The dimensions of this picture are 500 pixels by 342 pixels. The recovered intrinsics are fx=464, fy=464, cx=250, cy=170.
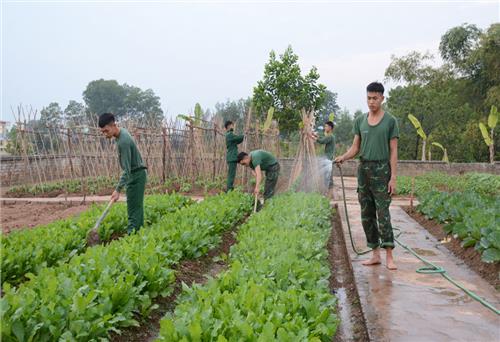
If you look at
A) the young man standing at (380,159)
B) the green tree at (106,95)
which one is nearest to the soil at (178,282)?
the young man standing at (380,159)

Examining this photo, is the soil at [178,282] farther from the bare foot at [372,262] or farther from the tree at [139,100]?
the tree at [139,100]

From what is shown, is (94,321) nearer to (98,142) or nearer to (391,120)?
(391,120)

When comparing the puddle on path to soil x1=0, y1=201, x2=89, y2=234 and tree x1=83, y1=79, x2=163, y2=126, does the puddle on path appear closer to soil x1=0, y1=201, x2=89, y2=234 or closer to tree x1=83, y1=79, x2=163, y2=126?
soil x1=0, y1=201, x2=89, y2=234

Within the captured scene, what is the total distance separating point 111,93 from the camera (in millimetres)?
70625

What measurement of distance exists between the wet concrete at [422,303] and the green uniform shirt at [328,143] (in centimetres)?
533

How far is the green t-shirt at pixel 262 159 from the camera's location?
9164 millimetres

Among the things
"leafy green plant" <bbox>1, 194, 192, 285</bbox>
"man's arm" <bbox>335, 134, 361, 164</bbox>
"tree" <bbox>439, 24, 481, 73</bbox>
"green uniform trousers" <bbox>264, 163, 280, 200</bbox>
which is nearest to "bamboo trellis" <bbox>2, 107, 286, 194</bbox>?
"green uniform trousers" <bbox>264, 163, 280, 200</bbox>

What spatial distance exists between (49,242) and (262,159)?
5.20m

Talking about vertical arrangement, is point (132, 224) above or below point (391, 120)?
below

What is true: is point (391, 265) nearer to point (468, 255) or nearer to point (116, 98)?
point (468, 255)

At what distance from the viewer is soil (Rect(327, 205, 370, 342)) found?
13.5 feet

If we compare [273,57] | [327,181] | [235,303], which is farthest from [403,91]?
[235,303]

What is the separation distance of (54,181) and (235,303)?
15.8 metres

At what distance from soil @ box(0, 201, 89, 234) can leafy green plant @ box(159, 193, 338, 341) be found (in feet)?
21.3
